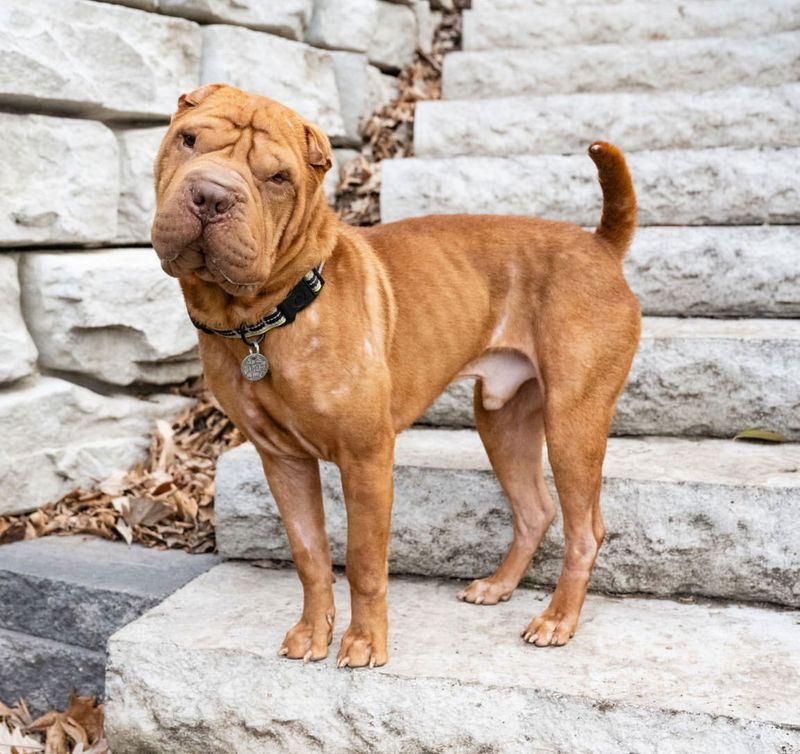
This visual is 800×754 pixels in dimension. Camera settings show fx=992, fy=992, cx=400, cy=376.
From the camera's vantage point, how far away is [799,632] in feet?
8.23

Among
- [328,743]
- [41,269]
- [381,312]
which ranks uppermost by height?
[381,312]

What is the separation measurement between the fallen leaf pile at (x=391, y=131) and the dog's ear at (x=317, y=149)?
215 centimetres

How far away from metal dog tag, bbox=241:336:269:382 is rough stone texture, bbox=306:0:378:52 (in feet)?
8.21

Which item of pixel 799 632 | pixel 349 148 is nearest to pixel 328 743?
pixel 799 632

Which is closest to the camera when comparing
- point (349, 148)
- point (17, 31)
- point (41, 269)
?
point (17, 31)

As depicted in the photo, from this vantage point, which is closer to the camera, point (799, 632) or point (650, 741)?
point (650, 741)

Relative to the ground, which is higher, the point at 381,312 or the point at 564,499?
the point at 381,312

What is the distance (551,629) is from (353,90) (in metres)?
2.83

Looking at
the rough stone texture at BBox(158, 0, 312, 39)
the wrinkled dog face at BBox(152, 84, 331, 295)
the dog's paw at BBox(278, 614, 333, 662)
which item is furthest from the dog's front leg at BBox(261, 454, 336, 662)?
the rough stone texture at BBox(158, 0, 312, 39)

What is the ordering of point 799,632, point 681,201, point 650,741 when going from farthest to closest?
point 681,201 < point 799,632 < point 650,741

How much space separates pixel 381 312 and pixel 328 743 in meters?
1.03

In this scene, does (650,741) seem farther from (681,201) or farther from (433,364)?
(681,201)

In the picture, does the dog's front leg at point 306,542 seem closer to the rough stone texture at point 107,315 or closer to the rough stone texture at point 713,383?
the rough stone texture at point 107,315

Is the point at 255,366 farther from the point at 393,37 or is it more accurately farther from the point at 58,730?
the point at 393,37
